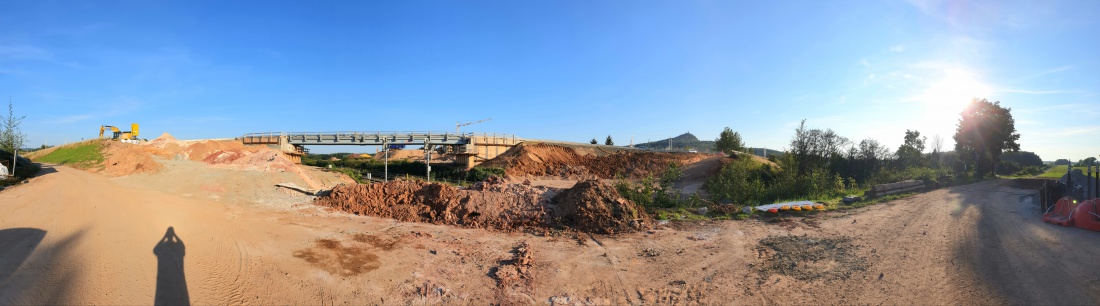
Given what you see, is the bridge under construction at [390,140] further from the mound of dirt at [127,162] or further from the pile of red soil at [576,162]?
the mound of dirt at [127,162]

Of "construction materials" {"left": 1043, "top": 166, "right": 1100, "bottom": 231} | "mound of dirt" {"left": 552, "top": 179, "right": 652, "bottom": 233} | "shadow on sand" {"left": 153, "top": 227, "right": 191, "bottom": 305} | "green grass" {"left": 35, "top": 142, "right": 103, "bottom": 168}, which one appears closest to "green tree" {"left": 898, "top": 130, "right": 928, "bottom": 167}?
"construction materials" {"left": 1043, "top": 166, "right": 1100, "bottom": 231}

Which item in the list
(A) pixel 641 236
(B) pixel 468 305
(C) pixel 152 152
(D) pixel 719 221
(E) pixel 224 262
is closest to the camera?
(B) pixel 468 305

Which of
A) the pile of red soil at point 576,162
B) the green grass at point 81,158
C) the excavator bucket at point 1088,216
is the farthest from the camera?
the pile of red soil at point 576,162

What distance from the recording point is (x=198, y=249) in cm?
762

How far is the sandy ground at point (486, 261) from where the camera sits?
19.3 feet

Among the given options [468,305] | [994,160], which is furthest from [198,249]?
[994,160]

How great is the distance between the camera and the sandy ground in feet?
19.3

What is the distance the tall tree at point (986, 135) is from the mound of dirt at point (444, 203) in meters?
40.9

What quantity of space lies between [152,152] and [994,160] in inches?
2371

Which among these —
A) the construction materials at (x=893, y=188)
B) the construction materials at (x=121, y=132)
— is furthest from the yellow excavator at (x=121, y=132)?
the construction materials at (x=893, y=188)

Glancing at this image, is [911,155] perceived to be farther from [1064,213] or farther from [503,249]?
[503,249]

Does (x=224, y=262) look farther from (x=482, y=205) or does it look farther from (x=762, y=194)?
(x=762, y=194)

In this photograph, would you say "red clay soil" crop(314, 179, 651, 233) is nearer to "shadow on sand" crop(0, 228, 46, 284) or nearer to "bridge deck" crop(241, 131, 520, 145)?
"shadow on sand" crop(0, 228, 46, 284)

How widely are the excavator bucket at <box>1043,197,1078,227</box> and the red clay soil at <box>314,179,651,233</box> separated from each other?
9.45 m
